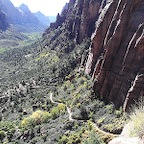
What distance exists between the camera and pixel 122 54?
58469 mm

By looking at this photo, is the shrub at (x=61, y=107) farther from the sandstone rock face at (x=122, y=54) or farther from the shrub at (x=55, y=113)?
the sandstone rock face at (x=122, y=54)

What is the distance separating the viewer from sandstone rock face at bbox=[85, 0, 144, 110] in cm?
5131

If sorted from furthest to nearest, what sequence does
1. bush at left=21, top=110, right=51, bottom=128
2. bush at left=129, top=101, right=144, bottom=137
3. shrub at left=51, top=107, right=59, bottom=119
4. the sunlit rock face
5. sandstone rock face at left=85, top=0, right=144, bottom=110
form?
bush at left=21, top=110, right=51, bottom=128 < shrub at left=51, top=107, right=59, bottom=119 < the sunlit rock face < sandstone rock face at left=85, top=0, right=144, bottom=110 < bush at left=129, top=101, right=144, bottom=137

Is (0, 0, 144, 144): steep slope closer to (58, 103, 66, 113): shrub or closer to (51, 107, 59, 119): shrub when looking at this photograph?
(58, 103, 66, 113): shrub

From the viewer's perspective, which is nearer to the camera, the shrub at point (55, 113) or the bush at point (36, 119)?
the shrub at point (55, 113)

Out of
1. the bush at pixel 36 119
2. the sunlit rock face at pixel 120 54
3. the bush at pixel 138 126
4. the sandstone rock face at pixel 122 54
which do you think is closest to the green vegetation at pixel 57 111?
the bush at pixel 36 119

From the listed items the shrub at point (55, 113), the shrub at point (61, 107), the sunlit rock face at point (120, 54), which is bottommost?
the shrub at point (55, 113)

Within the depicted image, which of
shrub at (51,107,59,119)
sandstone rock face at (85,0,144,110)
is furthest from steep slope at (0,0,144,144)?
shrub at (51,107,59,119)

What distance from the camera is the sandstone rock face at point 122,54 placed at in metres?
51.3

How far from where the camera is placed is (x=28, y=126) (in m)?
66.0

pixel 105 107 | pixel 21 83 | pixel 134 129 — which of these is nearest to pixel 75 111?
pixel 105 107

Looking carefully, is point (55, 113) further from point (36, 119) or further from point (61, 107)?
point (36, 119)

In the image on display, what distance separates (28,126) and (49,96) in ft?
58.6

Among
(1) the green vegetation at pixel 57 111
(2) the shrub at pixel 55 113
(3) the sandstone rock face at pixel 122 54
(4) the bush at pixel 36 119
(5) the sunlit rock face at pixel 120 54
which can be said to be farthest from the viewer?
(4) the bush at pixel 36 119
